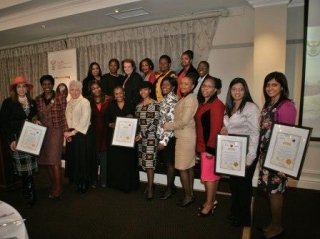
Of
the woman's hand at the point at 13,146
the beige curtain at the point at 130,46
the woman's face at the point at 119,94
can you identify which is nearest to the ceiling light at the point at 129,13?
the beige curtain at the point at 130,46

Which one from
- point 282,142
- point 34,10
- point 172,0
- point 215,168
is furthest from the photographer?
point 34,10

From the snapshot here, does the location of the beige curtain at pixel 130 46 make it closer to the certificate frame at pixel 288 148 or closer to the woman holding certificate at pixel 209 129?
the woman holding certificate at pixel 209 129

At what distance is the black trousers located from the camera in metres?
2.36

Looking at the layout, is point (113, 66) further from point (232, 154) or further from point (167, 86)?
point (232, 154)

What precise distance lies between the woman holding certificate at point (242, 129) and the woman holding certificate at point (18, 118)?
227cm

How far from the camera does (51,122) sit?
3.10m

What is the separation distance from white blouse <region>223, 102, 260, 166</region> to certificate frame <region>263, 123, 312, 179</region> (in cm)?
17

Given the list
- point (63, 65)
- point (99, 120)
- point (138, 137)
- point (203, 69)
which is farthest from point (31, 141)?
point (63, 65)

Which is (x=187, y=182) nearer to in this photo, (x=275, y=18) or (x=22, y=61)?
(x=275, y=18)

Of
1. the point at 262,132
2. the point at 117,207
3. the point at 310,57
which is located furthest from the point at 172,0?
the point at 117,207

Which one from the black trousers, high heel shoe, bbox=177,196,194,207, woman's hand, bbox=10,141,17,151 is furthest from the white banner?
the black trousers

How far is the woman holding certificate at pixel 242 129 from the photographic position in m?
2.27

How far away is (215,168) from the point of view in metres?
2.43

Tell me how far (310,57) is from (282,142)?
204cm
